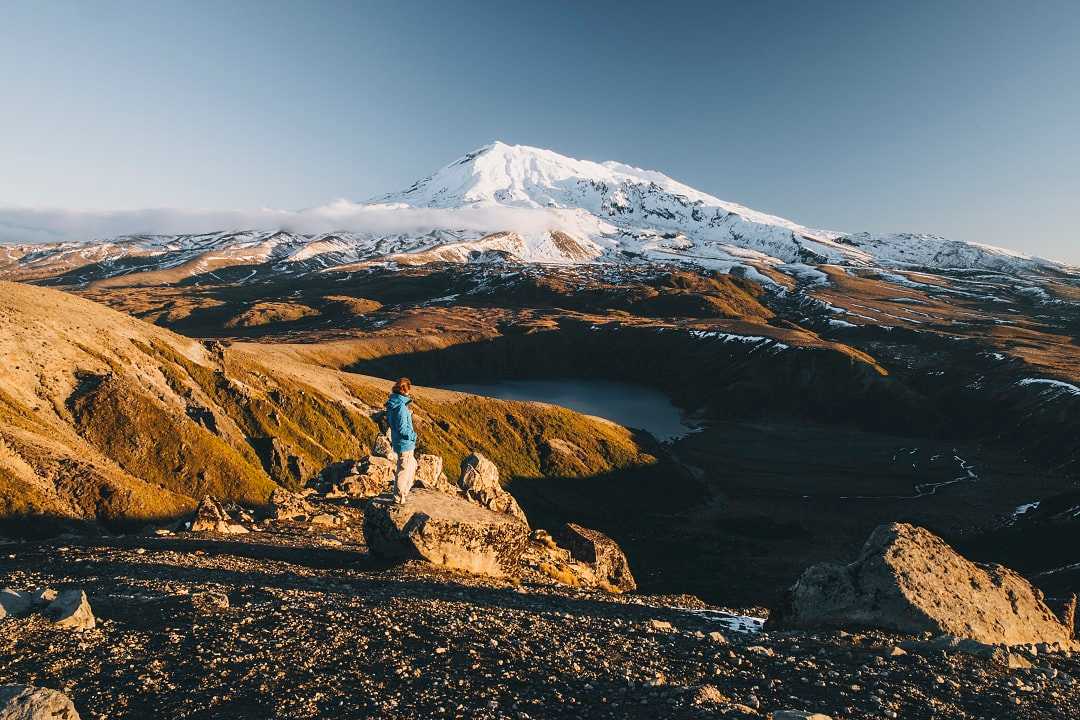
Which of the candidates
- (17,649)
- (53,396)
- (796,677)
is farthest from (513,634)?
(53,396)

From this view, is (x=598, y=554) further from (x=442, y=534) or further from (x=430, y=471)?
(x=430, y=471)

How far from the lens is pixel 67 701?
9820 millimetres

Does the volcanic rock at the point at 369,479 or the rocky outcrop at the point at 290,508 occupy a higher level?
the rocky outcrop at the point at 290,508

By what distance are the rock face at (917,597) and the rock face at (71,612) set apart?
21990 millimetres

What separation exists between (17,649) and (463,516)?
57.7ft

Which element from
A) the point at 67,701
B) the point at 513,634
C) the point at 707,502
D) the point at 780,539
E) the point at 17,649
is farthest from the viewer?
the point at 707,502

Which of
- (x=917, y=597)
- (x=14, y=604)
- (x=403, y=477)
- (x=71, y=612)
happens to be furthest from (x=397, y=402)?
(x=917, y=597)

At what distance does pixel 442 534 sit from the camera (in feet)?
89.1

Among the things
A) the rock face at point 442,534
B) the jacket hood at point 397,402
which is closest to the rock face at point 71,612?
the jacket hood at point 397,402

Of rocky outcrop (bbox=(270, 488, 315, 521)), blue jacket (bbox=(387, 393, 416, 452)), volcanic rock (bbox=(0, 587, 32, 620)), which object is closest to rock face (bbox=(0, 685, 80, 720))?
volcanic rock (bbox=(0, 587, 32, 620))

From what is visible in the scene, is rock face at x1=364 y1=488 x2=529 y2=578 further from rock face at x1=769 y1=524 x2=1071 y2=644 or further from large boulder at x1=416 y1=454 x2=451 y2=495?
large boulder at x1=416 y1=454 x2=451 y2=495

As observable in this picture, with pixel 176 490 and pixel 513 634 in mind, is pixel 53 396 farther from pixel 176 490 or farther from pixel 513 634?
pixel 513 634

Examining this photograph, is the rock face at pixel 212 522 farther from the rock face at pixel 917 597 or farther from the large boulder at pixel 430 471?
the rock face at pixel 917 597

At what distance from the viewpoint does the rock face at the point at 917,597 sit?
21.1m
